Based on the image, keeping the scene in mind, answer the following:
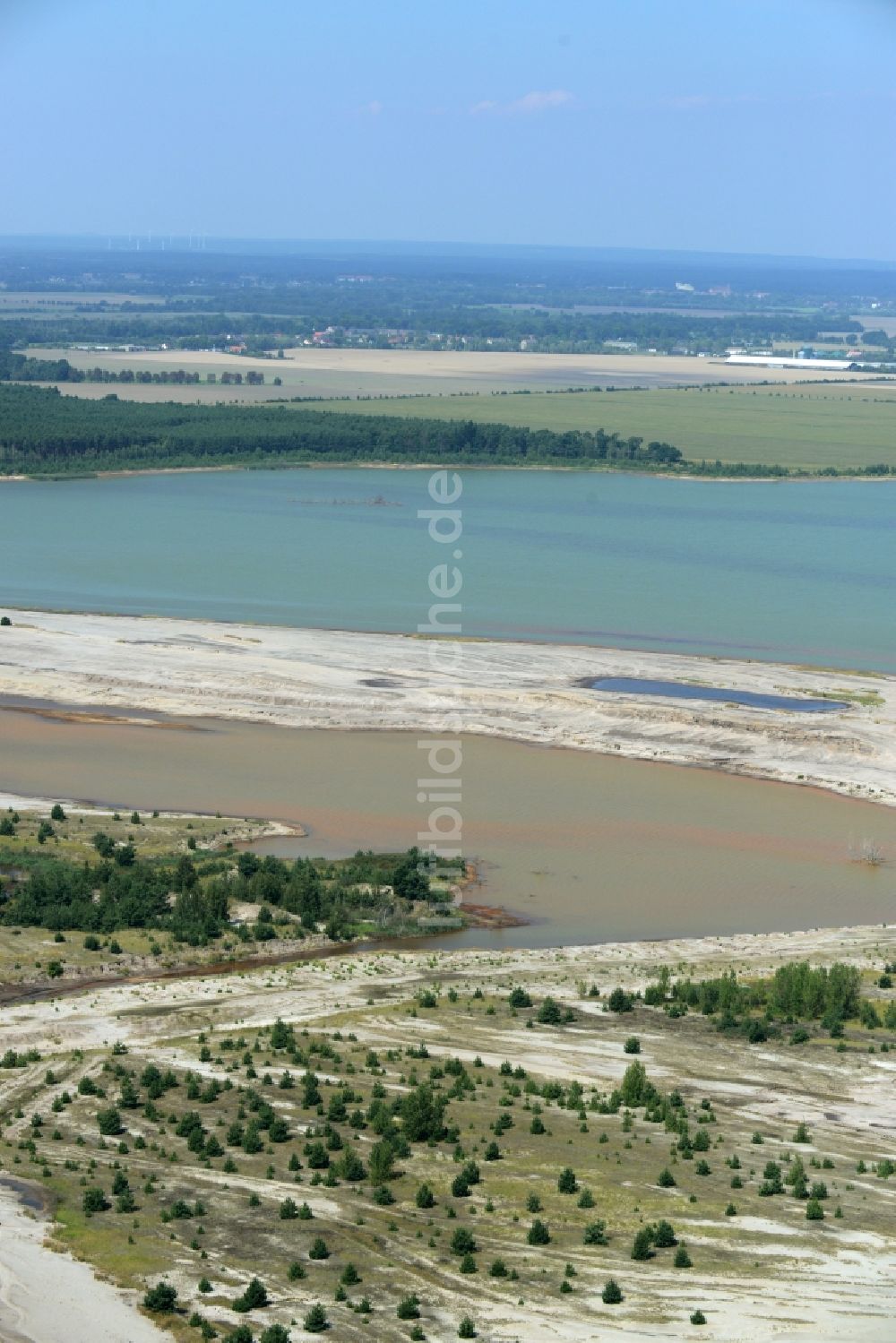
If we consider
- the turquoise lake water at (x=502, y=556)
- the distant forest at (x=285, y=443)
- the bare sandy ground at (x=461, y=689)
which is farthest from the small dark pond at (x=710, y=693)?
the distant forest at (x=285, y=443)

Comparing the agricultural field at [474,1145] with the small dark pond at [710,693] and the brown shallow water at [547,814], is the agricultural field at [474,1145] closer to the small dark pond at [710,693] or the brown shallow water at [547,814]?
the brown shallow water at [547,814]

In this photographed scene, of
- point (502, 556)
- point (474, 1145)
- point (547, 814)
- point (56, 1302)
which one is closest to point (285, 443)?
point (502, 556)

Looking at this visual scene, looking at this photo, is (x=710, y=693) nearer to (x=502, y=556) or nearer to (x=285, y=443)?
(x=502, y=556)

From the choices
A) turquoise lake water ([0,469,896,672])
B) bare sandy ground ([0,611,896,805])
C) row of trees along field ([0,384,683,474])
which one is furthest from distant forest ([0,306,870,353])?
bare sandy ground ([0,611,896,805])

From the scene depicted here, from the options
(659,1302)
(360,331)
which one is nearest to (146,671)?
(659,1302)

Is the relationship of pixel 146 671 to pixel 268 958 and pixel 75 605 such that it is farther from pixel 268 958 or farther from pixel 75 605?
pixel 268 958
